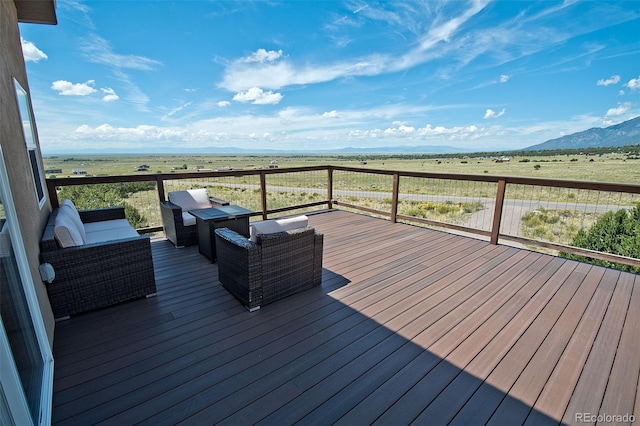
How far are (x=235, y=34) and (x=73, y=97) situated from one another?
22903mm

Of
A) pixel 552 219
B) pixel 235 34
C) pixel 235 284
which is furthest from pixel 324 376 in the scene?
pixel 552 219

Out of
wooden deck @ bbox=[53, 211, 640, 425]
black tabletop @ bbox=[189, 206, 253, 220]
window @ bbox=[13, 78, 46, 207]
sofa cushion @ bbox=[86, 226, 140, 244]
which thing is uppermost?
window @ bbox=[13, 78, 46, 207]

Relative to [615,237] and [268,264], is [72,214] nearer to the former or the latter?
[268,264]

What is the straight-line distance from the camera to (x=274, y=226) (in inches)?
102

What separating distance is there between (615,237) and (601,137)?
12401 centimetres

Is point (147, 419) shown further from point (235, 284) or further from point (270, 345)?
point (235, 284)

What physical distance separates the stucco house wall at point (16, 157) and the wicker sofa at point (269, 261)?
1.34m

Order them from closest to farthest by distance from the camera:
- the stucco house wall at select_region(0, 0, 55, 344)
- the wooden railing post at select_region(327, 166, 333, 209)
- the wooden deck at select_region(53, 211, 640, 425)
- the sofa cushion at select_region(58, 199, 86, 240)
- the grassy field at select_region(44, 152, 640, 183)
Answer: the wooden deck at select_region(53, 211, 640, 425) → the stucco house wall at select_region(0, 0, 55, 344) → the sofa cushion at select_region(58, 199, 86, 240) → the wooden railing post at select_region(327, 166, 333, 209) → the grassy field at select_region(44, 152, 640, 183)

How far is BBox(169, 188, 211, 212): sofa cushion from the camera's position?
14.3 ft

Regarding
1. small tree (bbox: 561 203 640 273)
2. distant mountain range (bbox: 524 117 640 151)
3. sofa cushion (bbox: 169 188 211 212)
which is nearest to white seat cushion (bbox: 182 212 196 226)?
sofa cushion (bbox: 169 188 211 212)

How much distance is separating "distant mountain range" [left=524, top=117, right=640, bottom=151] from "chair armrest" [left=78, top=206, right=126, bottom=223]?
107 m

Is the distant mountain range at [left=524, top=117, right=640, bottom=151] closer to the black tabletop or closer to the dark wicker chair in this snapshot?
the black tabletop

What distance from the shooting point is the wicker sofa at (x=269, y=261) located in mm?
2461

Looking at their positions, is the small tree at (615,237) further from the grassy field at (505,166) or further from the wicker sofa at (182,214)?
the wicker sofa at (182,214)
